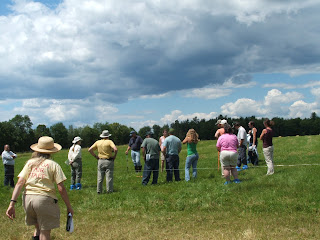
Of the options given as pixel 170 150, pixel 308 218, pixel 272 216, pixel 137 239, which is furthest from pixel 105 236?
pixel 170 150

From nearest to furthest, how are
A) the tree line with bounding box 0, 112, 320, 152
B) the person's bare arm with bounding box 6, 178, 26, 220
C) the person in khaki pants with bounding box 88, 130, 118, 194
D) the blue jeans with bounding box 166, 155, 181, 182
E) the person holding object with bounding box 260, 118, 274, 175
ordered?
Result: the person's bare arm with bounding box 6, 178, 26, 220 → the person in khaki pants with bounding box 88, 130, 118, 194 → the person holding object with bounding box 260, 118, 274, 175 → the blue jeans with bounding box 166, 155, 181, 182 → the tree line with bounding box 0, 112, 320, 152

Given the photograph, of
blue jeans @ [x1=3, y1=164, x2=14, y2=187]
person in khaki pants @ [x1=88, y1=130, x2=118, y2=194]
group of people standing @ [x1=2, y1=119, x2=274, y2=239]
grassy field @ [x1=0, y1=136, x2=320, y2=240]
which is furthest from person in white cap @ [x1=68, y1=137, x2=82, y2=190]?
blue jeans @ [x1=3, y1=164, x2=14, y2=187]

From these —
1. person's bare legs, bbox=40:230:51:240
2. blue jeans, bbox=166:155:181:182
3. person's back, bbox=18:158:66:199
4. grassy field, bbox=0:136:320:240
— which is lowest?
grassy field, bbox=0:136:320:240

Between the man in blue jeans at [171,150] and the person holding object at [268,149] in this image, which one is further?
the man in blue jeans at [171,150]

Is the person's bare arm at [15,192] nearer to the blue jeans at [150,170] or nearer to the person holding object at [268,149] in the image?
the blue jeans at [150,170]

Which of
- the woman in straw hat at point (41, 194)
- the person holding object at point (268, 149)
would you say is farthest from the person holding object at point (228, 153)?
the woman in straw hat at point (41, 194)

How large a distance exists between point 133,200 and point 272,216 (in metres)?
3.78

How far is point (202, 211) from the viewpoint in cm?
855

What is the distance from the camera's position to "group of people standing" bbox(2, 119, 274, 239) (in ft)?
17.1

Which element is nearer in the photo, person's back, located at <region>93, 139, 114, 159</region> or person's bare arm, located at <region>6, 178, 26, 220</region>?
person's bare arm, located at <region>6, 178, 26, 220</region>

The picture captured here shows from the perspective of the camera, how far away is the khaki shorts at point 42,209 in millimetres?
5156

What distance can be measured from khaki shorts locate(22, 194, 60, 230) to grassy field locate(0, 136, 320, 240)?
1.88 metres

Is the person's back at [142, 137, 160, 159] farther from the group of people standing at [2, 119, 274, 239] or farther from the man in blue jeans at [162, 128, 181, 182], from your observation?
the man in blue jeans at [162, 128, 181, 182]

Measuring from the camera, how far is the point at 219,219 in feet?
25.2
